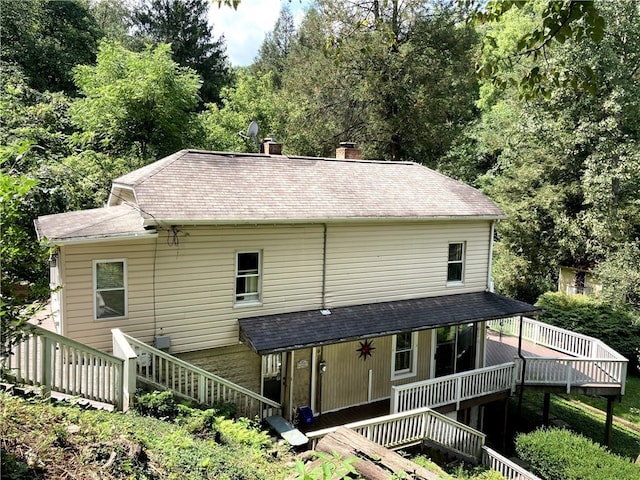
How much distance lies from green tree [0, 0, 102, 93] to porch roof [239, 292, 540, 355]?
2255 centimetres

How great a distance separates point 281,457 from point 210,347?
3.47 m

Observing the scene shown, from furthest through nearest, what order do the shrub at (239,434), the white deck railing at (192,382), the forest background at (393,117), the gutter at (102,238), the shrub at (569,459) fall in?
1. the forest background at (393,117)
2. the shrub at (569,459)
3. the white deck railing at (192,382)
4. the gutter at (102,238)
5. the shrub at (239,434)

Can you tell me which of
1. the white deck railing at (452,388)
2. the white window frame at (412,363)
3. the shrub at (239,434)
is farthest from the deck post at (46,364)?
the white window frame at (412,363)

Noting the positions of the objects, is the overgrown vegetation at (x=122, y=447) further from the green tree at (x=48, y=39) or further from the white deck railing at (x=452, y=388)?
the green tree at (x=48, y=39)

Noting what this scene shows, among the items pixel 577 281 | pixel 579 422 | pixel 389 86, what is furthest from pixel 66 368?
pixel 577 281

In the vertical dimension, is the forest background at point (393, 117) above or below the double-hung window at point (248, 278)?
above

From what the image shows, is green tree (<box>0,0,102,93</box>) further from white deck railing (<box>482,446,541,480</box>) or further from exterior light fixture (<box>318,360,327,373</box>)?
white deck railing (<box>482,446,541,480</box>)

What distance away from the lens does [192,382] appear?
10055 millimetres

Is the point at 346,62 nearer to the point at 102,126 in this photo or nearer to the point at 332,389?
the point at 102,126

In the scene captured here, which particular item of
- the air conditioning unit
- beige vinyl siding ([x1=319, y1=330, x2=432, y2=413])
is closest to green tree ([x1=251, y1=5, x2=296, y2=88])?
beige vinyl siding ([x1=319, y1=330, x2=432, y2=413])

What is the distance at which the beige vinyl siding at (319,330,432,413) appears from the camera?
13180 millimetres

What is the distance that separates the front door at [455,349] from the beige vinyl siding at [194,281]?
4.99 m

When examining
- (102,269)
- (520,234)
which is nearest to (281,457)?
(102,269)

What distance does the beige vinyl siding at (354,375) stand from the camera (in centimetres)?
1318
